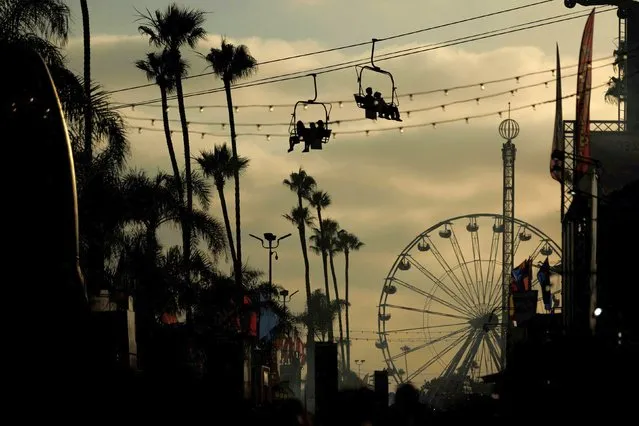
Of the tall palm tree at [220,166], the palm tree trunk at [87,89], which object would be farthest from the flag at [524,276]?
the palm tree trunk at [87,89]

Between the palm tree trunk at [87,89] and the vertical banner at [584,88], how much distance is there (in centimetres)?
2218

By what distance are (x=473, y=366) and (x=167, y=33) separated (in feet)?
157

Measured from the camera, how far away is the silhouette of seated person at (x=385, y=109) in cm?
3869

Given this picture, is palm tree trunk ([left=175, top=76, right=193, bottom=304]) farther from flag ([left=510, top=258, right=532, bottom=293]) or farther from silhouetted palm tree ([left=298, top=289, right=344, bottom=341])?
silhouetted palm tree ([left=298, top=289, right=344, bottom=341])

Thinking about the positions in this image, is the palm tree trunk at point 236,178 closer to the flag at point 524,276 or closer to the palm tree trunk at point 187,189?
the palm tree trunk at point 187,189

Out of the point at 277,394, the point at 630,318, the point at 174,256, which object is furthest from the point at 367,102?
the point at 277,394

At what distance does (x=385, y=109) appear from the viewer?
127ft

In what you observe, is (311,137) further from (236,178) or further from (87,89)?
(236,178)

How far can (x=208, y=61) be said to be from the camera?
67688 millimetres

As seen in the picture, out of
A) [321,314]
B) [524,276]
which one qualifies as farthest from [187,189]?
[321,314]

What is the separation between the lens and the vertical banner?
5866 centimetres

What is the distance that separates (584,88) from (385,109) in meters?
22.7

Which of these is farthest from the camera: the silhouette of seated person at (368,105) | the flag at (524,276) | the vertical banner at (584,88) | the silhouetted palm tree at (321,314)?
the silhouetted palm tree at (321,314)

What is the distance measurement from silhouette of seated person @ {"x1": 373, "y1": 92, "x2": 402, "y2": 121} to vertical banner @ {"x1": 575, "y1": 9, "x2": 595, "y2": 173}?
19.6 metres
